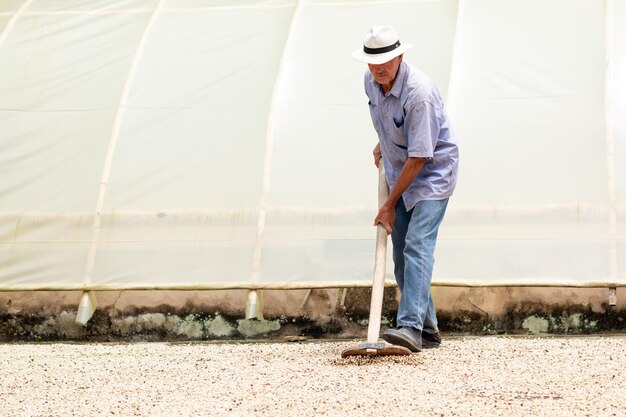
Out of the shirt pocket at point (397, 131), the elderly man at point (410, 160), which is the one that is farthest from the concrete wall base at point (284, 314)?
the shirt pocket at point (397, 131)

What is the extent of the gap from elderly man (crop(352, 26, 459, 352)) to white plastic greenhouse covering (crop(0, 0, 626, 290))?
1.22m

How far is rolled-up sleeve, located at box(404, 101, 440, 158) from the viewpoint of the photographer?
5.60 meters

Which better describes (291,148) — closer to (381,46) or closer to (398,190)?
(398,190)

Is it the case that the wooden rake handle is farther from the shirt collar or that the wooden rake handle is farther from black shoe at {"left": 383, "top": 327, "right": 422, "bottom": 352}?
the shirt collar

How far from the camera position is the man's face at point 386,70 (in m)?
5.58

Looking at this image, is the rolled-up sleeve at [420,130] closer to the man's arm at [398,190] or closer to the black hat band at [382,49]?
the man's arm at [398,190]

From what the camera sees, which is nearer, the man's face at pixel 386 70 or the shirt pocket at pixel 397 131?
the man's face at pixel 386 70

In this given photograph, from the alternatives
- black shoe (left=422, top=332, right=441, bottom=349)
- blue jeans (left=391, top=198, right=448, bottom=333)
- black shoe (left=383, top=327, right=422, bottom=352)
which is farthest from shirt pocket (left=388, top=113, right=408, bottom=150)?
black shoe (left=422, top=332, right=441, bottom=349)

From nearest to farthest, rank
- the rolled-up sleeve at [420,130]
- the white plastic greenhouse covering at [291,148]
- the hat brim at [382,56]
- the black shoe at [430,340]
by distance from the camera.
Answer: the hat brim at [382,56] < the rolled-up sleeve at [420,130] < the black shoe at [430,340] < the white plastic greenhouse covering at [291,148]

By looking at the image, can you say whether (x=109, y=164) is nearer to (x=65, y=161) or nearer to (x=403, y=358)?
(x=65, y=161)

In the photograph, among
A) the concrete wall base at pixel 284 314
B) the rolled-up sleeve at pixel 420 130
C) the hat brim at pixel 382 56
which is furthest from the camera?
the concrete wall base at pixel 284 314

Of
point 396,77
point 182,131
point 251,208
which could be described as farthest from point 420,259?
point 182,131

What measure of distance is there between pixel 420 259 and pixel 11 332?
339 cm

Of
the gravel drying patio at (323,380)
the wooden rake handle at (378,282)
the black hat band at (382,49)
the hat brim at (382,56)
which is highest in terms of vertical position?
the black hat band at (382,49)
